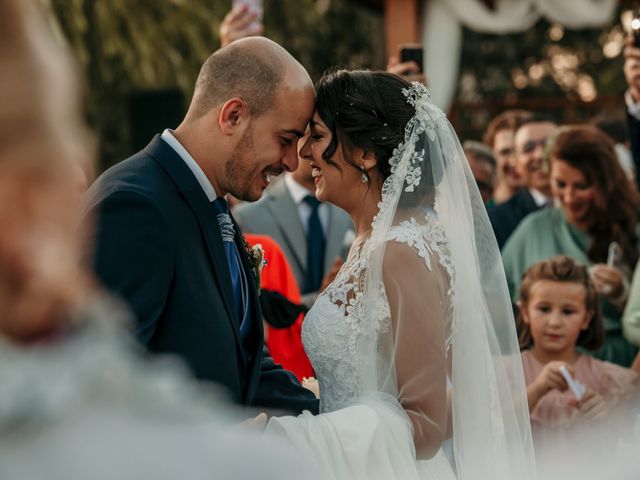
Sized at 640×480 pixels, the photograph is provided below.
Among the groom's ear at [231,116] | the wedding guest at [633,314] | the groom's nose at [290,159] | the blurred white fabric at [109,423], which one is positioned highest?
the blurred white fabric at [109,423]

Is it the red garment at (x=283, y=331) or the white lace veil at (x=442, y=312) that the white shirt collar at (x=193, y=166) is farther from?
the red garment at (x=283, y=331)

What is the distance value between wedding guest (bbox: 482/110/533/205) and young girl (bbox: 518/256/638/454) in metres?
1.90

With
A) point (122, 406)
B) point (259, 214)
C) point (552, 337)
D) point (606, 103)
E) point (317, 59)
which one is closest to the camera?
point (122, 406)

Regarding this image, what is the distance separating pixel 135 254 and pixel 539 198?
13.3 feet

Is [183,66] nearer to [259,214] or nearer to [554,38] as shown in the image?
[259,214]

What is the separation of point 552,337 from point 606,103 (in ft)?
21.3

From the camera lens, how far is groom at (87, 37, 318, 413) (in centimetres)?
311

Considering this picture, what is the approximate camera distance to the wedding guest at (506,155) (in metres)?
7.30

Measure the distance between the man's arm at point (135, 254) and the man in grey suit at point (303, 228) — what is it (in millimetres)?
2951

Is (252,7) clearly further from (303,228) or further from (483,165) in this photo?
(483,165)

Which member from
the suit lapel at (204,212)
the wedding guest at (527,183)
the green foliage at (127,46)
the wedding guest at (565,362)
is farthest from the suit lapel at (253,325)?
the green foliage at (127,46)

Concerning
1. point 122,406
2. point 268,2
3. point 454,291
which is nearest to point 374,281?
point 454,291

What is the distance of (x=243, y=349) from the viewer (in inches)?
135

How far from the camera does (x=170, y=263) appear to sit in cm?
316
